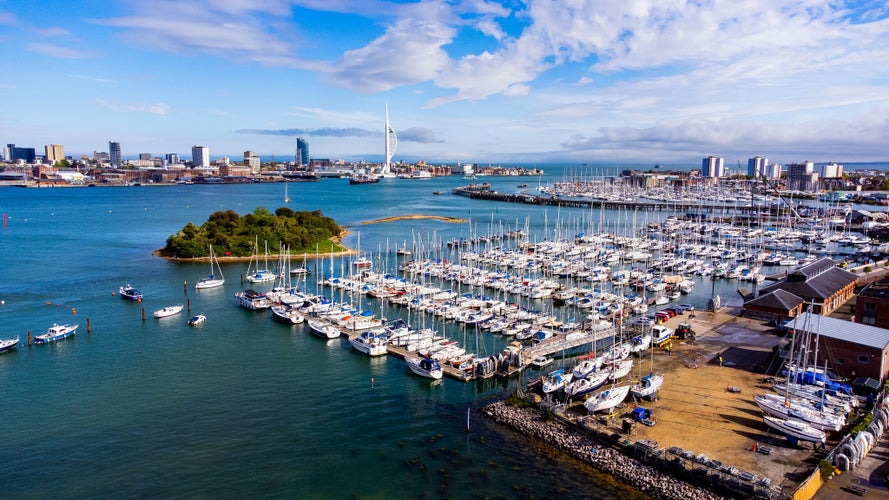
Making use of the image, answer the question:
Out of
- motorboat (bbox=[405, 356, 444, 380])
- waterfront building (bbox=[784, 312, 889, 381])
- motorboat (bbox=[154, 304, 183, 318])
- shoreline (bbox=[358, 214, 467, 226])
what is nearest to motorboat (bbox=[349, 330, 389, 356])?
motorboat (bbox=[405, 356, 444, 380])

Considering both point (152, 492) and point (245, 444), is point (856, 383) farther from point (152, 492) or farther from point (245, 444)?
point (152, 492)

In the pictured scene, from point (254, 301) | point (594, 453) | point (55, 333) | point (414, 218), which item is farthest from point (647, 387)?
point (414, 218)

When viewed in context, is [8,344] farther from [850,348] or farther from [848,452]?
[850,348]

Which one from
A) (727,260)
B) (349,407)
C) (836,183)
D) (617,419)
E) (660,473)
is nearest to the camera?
(660,473)

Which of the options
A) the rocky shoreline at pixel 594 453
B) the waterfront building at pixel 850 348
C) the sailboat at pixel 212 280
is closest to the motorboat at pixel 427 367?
the rocky shoreline at pixel 594 453

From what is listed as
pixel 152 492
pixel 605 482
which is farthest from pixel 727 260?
pixel 152 492

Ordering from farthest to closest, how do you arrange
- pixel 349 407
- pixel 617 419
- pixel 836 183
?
pixel 836 183
pixel 349 407
pixel 617 419
